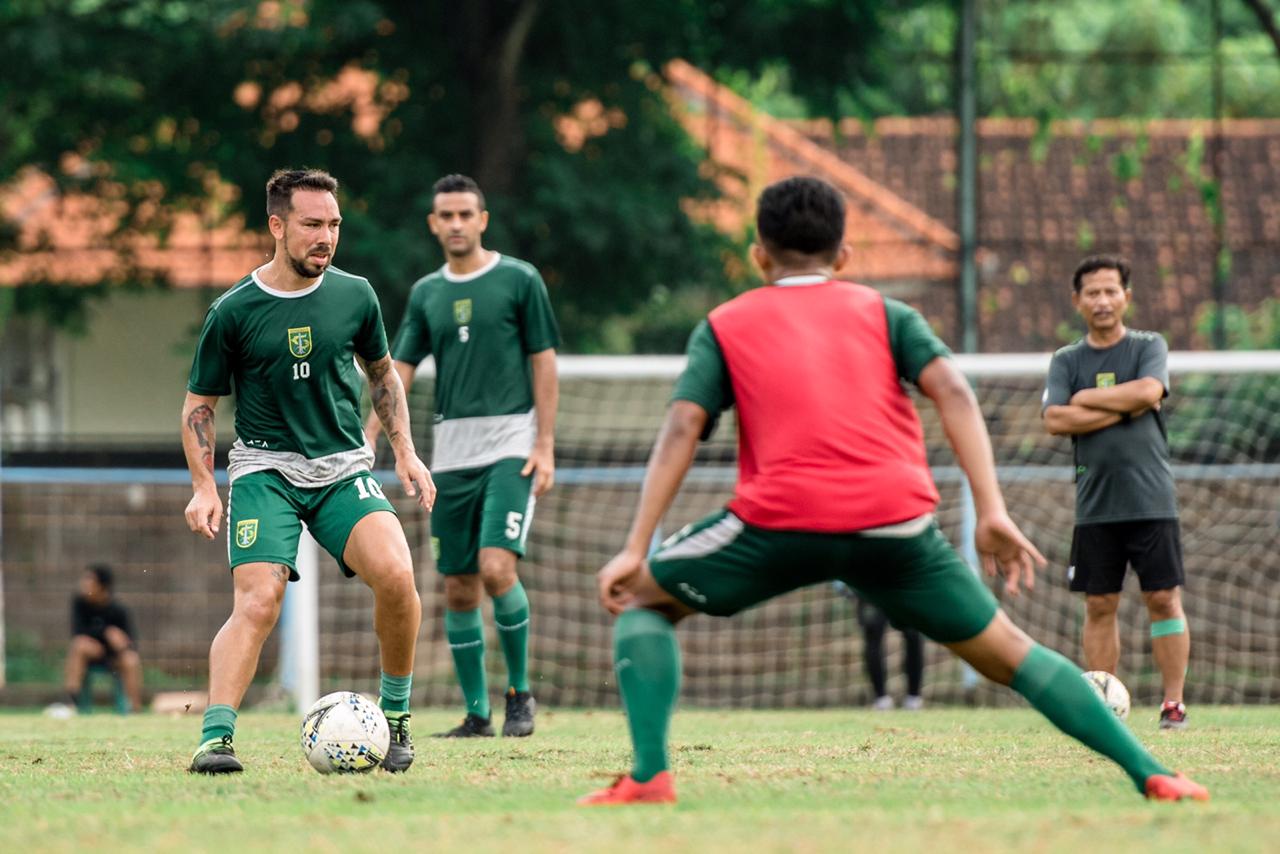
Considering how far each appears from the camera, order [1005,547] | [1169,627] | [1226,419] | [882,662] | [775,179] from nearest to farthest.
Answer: [1005,547] < [1169,627] < [882,662] < [1226,419] < [775,179]

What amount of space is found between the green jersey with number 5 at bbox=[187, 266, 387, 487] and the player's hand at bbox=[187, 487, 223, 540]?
10.0 inches

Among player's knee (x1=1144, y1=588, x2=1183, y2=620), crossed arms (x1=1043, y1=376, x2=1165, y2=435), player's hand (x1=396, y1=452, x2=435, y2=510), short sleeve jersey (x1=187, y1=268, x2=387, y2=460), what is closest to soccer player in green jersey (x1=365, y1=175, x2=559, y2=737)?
player's hand (x1=396, y1=452, x2=435, y2=510)

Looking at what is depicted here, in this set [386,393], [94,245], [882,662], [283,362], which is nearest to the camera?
[283,362]

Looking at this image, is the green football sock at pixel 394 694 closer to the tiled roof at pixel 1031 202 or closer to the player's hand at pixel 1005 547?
the player's hand at pixel 1005 547

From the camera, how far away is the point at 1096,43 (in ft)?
96.8

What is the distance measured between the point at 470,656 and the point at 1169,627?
340cm

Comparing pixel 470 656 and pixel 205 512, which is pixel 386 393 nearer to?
pixel 205 512

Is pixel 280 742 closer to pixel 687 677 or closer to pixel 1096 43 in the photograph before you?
pixel 687 677

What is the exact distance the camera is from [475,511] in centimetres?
898

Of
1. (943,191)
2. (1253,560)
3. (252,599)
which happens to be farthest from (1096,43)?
(252,599)

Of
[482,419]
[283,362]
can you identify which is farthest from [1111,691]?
[283,362]

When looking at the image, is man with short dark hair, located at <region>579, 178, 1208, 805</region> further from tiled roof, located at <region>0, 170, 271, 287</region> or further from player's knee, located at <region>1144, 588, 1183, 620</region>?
tiled roof, located at <region>0, 170, 271, 287</region>

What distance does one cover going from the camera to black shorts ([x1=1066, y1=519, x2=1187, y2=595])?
29.0 ft

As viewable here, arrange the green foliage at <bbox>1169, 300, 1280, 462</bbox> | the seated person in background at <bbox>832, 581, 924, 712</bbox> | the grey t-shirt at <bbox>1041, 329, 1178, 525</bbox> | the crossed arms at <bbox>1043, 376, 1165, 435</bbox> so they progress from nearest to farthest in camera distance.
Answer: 1. the crossed arms at <bbox>1043, 376, 1165, 435</bbox>
2. the grey t-shirt at <bbox>1041, 329, 1178, 525</bbox>
3. the seated person in background at <bbox>832, 581, 924, 712</bbox>
4. the green foliage at <bbox>1169, 300, 1280, 462</bbox>
